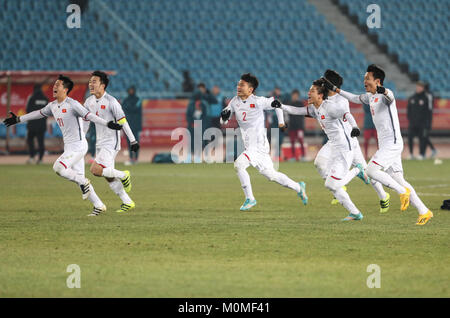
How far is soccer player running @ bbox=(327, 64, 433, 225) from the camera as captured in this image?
11062mm

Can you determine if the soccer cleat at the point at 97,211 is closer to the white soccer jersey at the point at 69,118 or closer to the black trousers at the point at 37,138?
the white soccer jersey at the point at 69,118

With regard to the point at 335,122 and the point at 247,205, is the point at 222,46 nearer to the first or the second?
the point at 247,205

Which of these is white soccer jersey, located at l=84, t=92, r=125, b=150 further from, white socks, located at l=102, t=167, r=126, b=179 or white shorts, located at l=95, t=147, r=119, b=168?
white socks, located at l=102, t=167, r=126, b=179

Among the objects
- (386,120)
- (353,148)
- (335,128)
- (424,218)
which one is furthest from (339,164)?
(424,218)

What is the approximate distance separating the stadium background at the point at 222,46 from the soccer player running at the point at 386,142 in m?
17.2

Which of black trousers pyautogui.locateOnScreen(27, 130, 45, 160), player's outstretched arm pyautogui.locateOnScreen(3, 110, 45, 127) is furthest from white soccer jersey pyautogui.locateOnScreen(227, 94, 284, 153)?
black trousers pyautogui.locateOnScreen(27, 130, 45, 160)

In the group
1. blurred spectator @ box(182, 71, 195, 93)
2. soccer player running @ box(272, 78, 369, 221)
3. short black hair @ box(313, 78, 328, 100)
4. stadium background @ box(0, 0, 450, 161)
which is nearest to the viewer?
soccer player running @ box(272, 78, 369, 221)

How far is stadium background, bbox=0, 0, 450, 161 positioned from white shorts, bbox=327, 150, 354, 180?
1676 cm

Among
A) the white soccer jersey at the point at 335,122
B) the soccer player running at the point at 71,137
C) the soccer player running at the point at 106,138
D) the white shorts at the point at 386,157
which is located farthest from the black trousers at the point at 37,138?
the white shorts at the point at 386,157

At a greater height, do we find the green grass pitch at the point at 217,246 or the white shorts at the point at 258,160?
the white shorts at the point at 258,160

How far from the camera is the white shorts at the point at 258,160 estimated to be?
43.1ft

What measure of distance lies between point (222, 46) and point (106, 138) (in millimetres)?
21859

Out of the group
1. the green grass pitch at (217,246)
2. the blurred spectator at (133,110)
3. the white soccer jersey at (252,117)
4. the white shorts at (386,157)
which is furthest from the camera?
the blurred spectator at (133,110)

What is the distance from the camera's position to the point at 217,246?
9344 millimetres
